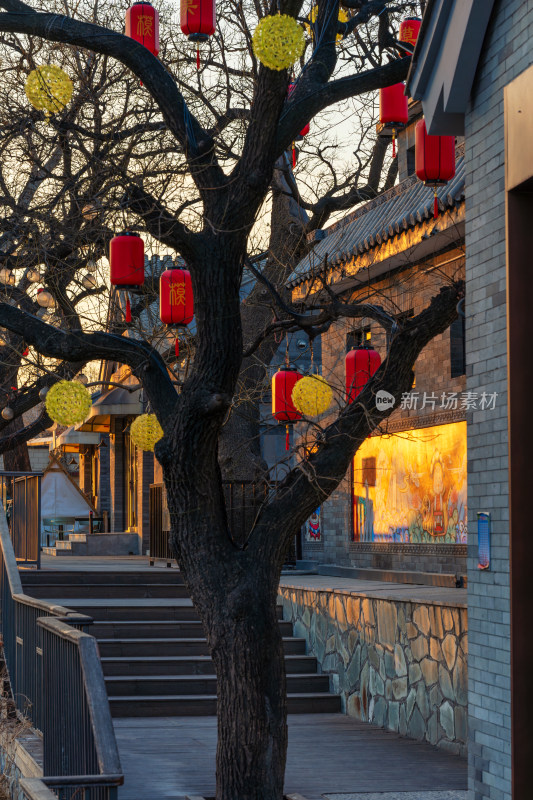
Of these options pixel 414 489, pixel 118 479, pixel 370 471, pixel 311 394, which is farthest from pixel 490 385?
pixel 118 479

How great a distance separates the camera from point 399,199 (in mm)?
14359

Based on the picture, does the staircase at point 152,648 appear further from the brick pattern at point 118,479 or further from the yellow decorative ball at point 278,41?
the brick pattern at point 118,479

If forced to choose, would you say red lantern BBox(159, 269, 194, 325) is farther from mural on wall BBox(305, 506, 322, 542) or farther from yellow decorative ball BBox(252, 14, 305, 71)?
mural on wall BBox(305, 506, 322, 542)

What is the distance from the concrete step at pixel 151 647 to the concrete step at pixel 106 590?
167 centimetres

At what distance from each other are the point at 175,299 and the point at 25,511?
197 inches

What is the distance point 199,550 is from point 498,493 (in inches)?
99.9

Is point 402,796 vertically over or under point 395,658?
under

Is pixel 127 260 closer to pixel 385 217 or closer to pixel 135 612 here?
pixel 135 612

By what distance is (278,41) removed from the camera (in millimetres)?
6945

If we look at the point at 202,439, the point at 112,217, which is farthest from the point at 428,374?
the point at 202,439

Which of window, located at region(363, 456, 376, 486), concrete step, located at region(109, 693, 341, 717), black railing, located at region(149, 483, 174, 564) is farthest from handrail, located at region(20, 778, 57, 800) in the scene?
black railing, located at region(149, 483, 174, 564)

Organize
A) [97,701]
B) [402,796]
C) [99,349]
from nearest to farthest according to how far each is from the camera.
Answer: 1. [97,701]
2. [99,349]
3. [402,796]

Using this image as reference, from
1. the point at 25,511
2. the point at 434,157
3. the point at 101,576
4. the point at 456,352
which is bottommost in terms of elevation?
the point at 101,576

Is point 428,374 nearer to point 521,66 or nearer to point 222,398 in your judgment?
point 222,398
